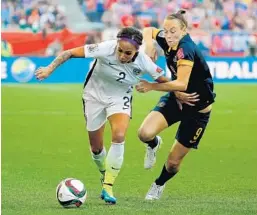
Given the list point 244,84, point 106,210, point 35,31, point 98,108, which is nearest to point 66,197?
point 106,210

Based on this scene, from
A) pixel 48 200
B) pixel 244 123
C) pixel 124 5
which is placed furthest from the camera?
pixel 124 5

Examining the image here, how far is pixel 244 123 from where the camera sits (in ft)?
66.2

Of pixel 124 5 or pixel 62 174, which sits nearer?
pixel 62 174

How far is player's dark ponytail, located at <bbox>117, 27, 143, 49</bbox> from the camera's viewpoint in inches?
361

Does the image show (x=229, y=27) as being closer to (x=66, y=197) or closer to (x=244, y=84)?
(x=244, y=84)

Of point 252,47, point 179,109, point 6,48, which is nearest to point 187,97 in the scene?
point 179,109

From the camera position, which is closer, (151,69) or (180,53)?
(180,53)

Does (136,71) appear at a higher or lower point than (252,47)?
higher

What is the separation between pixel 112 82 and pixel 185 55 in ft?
3.12

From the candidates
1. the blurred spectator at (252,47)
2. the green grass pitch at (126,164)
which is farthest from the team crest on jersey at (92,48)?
the blurred spectator at (252,47)

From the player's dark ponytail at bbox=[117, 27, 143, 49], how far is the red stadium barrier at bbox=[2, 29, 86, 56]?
23.0 metres

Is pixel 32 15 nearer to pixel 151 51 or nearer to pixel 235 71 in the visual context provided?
pixel 235 71

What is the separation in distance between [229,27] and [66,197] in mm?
27727

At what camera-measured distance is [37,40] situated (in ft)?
106
